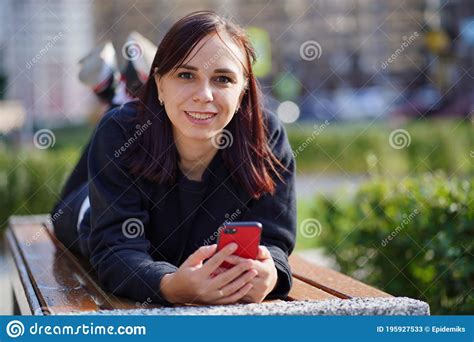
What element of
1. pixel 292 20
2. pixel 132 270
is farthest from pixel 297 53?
pixel 132 270

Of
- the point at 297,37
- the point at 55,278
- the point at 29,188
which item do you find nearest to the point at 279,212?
the point at 55,278

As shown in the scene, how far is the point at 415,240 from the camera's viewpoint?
347 centimetres

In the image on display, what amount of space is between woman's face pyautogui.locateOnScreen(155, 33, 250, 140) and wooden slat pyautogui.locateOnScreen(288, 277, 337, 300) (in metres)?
0.52

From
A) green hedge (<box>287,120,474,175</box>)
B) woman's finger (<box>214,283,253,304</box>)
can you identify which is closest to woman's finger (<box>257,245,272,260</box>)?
woman's finger (<box>214,283,253,304</box>)

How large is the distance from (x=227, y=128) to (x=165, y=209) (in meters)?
0.32

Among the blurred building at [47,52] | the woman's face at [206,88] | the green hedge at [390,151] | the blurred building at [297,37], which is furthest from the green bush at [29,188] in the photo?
the blurred building at [297,37]

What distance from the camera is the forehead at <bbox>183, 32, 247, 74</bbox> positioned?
214 cm

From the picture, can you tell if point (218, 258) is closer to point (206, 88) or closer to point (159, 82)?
point (206, 88)

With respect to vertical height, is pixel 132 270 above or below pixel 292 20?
below

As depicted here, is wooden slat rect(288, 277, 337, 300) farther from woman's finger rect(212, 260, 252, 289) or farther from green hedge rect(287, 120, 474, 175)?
green hedge rect(287, 120, 474, 175)

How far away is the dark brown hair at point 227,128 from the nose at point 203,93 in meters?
0.09

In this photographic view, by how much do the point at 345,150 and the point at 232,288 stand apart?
9456mm
